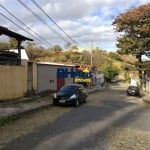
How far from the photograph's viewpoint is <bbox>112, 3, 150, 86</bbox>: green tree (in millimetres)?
60250

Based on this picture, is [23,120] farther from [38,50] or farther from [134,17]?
[38,50]

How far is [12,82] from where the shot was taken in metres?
29.9

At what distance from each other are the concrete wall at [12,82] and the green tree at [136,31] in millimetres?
31045

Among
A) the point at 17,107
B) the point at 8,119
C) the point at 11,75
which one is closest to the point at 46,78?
the point at 11,75

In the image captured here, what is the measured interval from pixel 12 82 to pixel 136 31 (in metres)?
35.0

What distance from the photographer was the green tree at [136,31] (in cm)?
6025

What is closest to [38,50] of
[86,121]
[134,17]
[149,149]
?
[134,17]

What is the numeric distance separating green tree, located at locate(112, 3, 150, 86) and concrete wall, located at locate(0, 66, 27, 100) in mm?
31045

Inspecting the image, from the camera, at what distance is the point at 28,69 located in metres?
35.2

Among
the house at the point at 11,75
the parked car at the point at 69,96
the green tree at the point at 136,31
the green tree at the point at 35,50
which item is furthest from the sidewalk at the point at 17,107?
the green tree at the point at 35,50

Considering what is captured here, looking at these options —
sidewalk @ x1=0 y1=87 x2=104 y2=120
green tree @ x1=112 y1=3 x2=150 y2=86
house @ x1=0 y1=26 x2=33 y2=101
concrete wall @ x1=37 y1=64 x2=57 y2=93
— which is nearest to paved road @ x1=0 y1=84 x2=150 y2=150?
sidewalk @ x1=0 y1=87 x2=104 y2=120

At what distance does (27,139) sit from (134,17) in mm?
50690

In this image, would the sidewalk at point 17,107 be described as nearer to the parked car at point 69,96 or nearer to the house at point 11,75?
the parked car at point 69,96

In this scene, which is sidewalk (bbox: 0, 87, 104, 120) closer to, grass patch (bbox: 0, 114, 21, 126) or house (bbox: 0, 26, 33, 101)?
grass patch (bbox: 0, 114, 21, 126)
